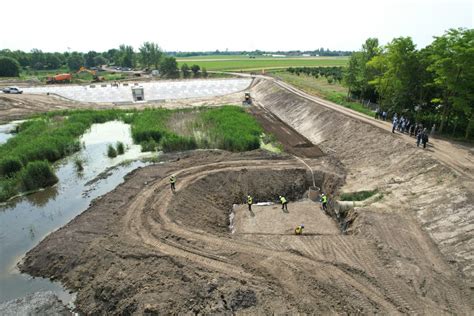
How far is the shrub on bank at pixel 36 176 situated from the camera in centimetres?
2436

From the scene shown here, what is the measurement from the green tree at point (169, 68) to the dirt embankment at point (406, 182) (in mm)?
70914

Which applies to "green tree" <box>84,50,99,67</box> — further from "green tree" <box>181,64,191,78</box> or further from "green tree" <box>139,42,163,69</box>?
"green tree" <box>181,64,191,78</box>

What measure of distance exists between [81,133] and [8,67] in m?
72.6

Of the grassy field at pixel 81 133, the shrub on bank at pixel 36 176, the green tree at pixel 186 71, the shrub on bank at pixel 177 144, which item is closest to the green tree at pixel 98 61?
the green tree at pixel 186 71

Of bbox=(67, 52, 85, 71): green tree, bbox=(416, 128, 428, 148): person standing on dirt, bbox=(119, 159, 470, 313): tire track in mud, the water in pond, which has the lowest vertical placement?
the water in pond

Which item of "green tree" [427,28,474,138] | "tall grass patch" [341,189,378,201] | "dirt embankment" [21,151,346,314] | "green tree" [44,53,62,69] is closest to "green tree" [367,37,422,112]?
"green tree" [427,28,474,138]

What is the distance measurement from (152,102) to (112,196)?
40098 millimetres

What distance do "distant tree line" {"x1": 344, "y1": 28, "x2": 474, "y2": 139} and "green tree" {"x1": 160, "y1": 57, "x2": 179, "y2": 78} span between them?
237 feet

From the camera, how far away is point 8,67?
88.7 metres

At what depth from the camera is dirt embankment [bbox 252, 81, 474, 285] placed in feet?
52.0

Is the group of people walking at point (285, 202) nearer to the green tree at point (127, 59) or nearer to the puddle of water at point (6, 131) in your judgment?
the puddle of water at point (6, 131)

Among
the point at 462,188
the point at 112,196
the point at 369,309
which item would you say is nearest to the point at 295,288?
the point at 369,309

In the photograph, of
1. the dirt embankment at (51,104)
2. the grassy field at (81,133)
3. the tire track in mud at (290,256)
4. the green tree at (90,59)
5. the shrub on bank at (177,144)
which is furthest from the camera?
the green tree at (90,59)

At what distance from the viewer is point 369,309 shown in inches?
485
